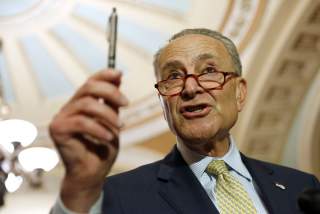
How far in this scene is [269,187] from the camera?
172cm

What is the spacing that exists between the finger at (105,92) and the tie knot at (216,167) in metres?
0.83

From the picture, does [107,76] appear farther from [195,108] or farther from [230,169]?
[230,169]

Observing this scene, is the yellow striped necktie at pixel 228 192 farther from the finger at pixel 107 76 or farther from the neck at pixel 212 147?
the finger at pixel 107 76

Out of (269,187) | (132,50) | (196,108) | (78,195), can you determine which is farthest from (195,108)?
(132,50)

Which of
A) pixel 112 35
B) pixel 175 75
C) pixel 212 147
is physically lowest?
pixel 212 147

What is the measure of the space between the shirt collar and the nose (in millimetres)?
203

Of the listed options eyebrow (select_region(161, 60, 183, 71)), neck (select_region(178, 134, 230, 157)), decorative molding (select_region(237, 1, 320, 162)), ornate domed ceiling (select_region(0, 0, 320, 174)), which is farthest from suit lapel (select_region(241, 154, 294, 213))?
ornate domed ceiling (select_region(0, 0, 320, 174))

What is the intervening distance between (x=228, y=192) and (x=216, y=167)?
11 cm

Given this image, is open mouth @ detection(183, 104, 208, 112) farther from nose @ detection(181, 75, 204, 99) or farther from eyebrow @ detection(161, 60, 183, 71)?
eyebrow @ detection(161, 60, 183, 71)

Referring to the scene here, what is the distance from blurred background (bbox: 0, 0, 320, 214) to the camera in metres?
5.62

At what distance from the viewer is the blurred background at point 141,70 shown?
5625 mm

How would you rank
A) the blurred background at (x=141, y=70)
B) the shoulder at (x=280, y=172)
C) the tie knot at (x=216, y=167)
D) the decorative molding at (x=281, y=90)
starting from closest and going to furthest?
the tie knot at (x=216, y=167) → the shoulder at (x=280, y=172) → the decorative molding at (x=281, y=90) → the blurred background at (x=141, y=70)

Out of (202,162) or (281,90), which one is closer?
(202,162)

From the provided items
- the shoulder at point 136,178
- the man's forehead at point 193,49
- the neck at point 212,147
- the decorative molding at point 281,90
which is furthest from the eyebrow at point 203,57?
the decorative molding at point 281,90
